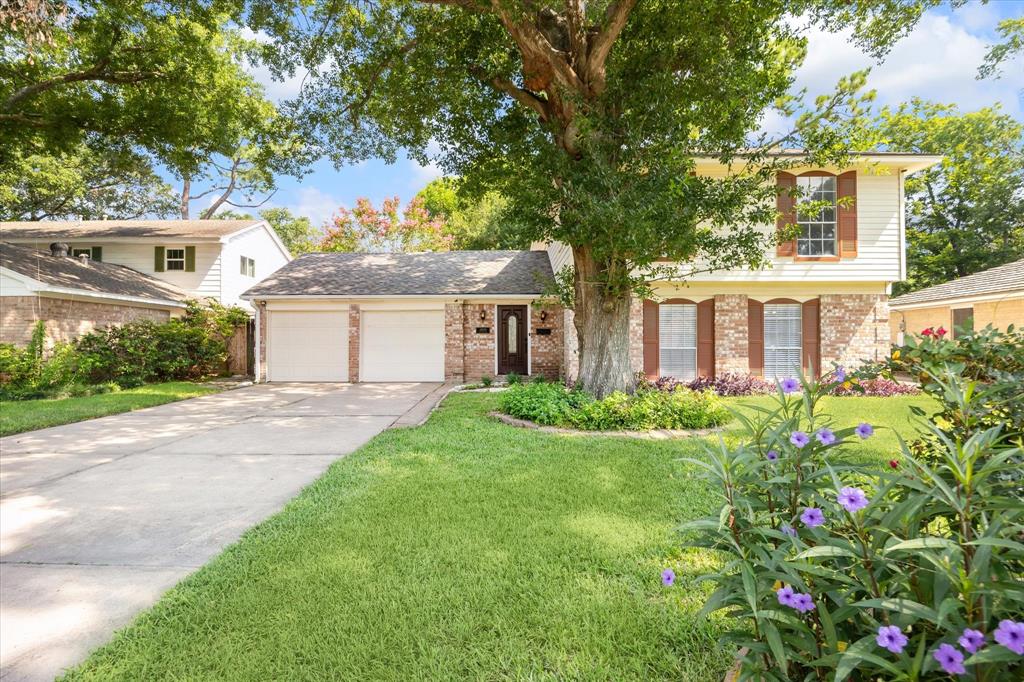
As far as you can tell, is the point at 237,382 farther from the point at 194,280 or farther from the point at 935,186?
the point at 935,186

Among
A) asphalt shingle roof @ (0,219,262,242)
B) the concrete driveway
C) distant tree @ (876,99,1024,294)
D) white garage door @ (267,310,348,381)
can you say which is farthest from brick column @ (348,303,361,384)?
distant tree @ (876,99,1024,294)

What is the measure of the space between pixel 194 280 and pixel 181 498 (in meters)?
16.2

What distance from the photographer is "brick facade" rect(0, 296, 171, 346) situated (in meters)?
12.3

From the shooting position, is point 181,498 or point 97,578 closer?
point 97,578

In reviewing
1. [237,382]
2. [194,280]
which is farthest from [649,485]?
[194,280]

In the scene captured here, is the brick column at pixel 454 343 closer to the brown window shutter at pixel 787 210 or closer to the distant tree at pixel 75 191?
the brown window shutter at pixel 787 210

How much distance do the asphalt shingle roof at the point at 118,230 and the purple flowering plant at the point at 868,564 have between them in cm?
1985

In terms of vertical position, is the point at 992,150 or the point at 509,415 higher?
the point at 992,150

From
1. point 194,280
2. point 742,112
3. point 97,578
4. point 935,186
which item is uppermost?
point 935,186

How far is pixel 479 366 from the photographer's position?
14102 mm

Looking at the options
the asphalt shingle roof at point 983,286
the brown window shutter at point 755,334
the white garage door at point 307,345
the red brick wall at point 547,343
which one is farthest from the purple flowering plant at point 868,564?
the asphalt shingle roof at point 983,286

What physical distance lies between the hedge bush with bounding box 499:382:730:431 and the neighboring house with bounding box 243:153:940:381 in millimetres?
3160

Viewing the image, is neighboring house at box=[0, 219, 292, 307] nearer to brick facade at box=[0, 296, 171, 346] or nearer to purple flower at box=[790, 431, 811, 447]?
brick facade at box=[0, 296, 171, 346]

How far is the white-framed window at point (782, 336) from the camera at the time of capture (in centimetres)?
1212
